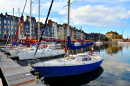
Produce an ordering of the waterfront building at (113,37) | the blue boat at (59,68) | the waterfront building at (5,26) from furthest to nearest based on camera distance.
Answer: the waterfront building at (113,37), the waterfront building at (5,26), the blue boat at (59,68)

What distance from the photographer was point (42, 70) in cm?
1002

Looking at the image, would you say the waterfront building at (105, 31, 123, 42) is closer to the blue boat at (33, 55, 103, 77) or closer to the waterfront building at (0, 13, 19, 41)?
the waterfront building at (0, 13, 19, 41)

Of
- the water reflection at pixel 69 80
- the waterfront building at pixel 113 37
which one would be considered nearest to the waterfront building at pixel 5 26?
the water reflection at pixel 69 80

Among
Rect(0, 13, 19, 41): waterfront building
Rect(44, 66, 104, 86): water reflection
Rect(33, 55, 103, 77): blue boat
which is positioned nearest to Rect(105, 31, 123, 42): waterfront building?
Rect(0, 13, 19, 41): waterfront building

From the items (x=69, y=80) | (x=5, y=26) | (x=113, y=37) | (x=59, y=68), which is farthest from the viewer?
(x=113, y=37)

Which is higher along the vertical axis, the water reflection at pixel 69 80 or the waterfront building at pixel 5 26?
the waterfront building at pixel 5 26

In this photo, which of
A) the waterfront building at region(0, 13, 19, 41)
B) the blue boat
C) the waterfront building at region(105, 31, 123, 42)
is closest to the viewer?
the blue boat

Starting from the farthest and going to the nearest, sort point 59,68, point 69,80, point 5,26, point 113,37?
point 113,37
point 5,26
point 69,80
point 59,68

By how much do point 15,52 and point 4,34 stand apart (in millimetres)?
45900

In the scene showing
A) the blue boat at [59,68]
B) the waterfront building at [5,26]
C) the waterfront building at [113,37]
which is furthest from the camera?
the waterfront building at [113,37]

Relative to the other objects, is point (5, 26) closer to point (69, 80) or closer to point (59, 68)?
point (59, 68)

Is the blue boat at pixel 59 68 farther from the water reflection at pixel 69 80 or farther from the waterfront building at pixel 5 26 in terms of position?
the waterfront building at pixel 5 26

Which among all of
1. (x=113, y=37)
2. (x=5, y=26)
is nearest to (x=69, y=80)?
(x=5, y=26)

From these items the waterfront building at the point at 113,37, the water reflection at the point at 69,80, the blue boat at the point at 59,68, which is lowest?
the water reflection at the point at 69,80
